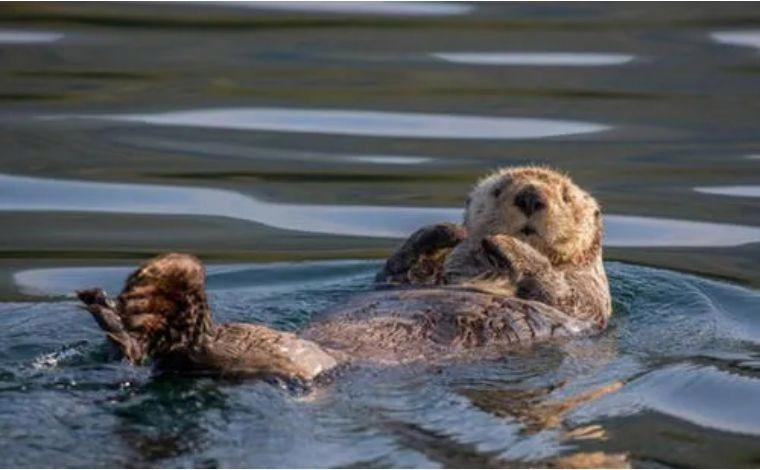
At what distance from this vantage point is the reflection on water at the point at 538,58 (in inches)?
489

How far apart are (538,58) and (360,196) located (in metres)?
2.75

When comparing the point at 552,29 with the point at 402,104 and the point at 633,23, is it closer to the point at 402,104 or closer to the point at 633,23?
the point at 633,23

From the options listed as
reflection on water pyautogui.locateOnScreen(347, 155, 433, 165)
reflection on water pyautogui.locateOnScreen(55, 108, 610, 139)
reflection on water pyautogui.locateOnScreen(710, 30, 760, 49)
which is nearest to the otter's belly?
reflection on water pyautogui.locateOnScreen(347, 155, 433, 165)

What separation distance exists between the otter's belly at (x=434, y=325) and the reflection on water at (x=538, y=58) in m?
4.87

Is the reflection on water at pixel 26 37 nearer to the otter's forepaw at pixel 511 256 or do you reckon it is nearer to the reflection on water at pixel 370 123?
the reflection on water at pixel 370 123

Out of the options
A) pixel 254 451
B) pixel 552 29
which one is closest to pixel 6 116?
pixel 552 29

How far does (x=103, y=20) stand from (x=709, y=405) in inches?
285

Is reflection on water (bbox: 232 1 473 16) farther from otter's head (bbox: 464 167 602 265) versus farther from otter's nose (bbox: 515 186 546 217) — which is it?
otter's nose (bbox: 515 186 546 217)

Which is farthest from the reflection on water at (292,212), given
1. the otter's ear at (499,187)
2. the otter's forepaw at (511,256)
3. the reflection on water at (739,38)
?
the reflection on water at (739,38)

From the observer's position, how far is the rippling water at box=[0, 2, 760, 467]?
6.23m

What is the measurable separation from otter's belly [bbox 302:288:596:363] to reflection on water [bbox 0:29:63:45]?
5630mm

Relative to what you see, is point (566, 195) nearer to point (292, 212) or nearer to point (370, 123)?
point (292, 212)

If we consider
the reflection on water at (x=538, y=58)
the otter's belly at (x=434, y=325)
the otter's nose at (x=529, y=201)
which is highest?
the reflection on water at (x=538, y=58)

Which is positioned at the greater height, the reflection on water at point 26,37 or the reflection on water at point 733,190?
the reflection on water at point 26,37
